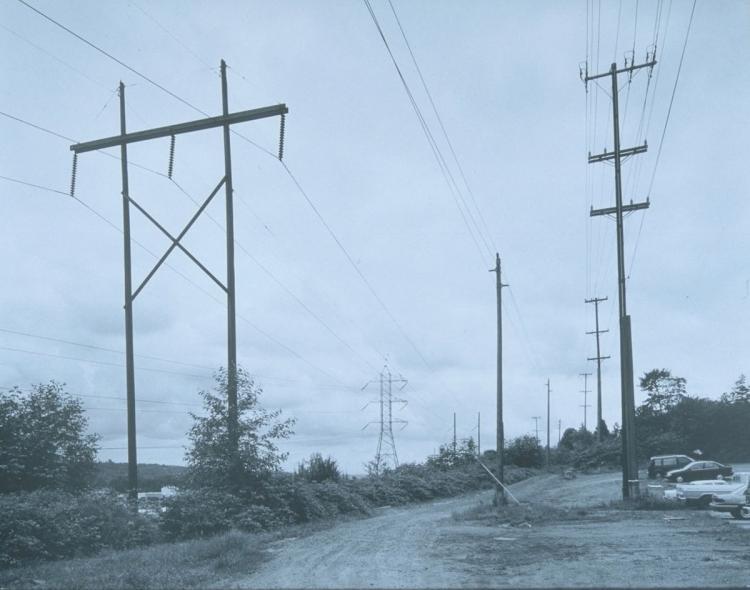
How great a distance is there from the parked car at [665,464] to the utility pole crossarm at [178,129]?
42643 millimetres

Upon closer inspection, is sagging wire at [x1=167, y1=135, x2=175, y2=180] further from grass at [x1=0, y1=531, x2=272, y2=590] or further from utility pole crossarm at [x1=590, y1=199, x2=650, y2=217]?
utility pole crossarm at [x1=590, y1=199, x2=650, y2=217]

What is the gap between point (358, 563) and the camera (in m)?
15.1

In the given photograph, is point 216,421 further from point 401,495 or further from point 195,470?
point 401,495

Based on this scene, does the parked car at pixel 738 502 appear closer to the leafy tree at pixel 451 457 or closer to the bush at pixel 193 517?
the bush at pixel 193 517

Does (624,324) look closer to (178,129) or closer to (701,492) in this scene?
(701,492)

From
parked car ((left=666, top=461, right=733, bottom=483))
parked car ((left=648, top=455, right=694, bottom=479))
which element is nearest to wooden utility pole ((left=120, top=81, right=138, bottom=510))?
parked car ((left=666, top=461, right=733, bottom=483))

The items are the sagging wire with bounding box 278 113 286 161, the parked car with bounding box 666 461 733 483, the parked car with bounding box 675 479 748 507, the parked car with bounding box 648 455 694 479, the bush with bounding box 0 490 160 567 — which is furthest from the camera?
the parked car with bounding box 648 455 694 479

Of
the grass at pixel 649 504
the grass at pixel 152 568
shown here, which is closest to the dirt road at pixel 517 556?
the grass at pixel 152 568

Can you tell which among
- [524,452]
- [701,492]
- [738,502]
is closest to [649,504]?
[701,492]

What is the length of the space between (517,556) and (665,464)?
42324 millimetres

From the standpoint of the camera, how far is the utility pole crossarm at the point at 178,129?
74.4 feet

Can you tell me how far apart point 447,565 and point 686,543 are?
275 inches

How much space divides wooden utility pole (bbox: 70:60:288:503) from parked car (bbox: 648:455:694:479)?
39045 mm

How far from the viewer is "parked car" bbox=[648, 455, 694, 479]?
5288 cm
